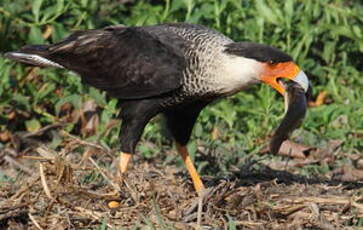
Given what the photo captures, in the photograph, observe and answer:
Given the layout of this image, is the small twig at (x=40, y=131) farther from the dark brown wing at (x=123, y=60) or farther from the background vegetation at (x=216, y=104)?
the dark brown wing at (x=123, y=60)

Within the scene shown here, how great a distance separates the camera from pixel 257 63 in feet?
19.3

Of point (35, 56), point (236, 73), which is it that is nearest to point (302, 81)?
point (236, 73)

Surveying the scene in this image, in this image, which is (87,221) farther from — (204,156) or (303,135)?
(303,135)

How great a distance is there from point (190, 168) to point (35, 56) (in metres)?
1.37

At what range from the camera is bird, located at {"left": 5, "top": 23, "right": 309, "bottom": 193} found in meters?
5.92

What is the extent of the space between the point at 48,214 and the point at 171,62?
4.44 ft

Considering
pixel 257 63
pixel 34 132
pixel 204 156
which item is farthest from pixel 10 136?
pixel 257 63

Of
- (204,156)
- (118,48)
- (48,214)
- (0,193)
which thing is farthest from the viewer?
(204,156)

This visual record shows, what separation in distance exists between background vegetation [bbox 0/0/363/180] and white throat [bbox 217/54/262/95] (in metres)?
1.37

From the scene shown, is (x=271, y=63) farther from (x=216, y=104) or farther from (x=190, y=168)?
(x=216, y=104)

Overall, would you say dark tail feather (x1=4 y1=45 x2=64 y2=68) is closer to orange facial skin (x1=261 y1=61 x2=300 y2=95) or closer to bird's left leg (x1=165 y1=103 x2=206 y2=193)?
bird's left leg (x1=165 y1=103 x2=206 y2=193)

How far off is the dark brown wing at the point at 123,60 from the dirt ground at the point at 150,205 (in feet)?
1.96

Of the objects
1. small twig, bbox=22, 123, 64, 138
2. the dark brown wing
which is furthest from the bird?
small twig, bbox=22, 123, 64, 138

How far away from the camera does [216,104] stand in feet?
26.6
